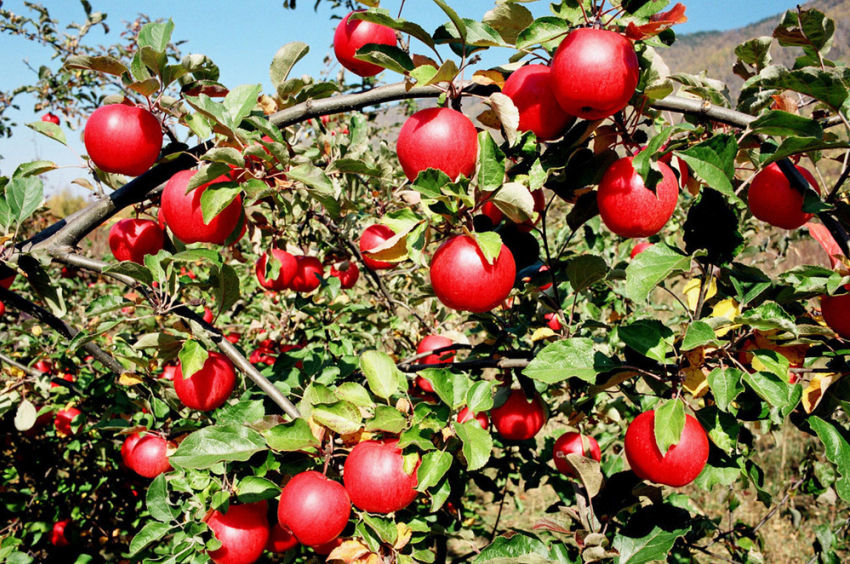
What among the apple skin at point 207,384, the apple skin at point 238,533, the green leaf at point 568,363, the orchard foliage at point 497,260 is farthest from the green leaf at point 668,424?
the apple skin at point 207,384

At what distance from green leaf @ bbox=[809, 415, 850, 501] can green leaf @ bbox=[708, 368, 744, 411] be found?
0.24m

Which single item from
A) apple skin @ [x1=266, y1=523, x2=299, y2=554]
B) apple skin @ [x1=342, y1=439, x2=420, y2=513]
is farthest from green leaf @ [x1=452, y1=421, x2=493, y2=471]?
apple skin @ [x1=266, y1=523, x2=299, y2=554]

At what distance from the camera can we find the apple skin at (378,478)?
106 centimetres

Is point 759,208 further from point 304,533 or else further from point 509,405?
point 304,533

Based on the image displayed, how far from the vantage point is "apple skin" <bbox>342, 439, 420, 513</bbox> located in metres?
1.06

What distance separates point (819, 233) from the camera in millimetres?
1192

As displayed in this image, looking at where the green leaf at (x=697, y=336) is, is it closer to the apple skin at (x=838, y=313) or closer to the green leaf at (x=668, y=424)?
the green leaf at (x=668, y=424)

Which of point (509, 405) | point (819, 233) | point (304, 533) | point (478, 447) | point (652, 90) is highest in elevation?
point (652, 90)

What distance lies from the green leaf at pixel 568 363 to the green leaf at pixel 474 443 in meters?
0.16

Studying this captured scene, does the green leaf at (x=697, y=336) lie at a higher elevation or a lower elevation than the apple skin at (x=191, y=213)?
lower

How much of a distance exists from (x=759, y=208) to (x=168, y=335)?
1434 millimetres

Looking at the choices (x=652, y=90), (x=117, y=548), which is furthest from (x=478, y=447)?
(x=117, y=548)

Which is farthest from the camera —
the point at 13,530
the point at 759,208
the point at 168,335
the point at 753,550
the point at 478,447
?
the point at 13,530

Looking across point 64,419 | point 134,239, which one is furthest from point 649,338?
point 64,419
